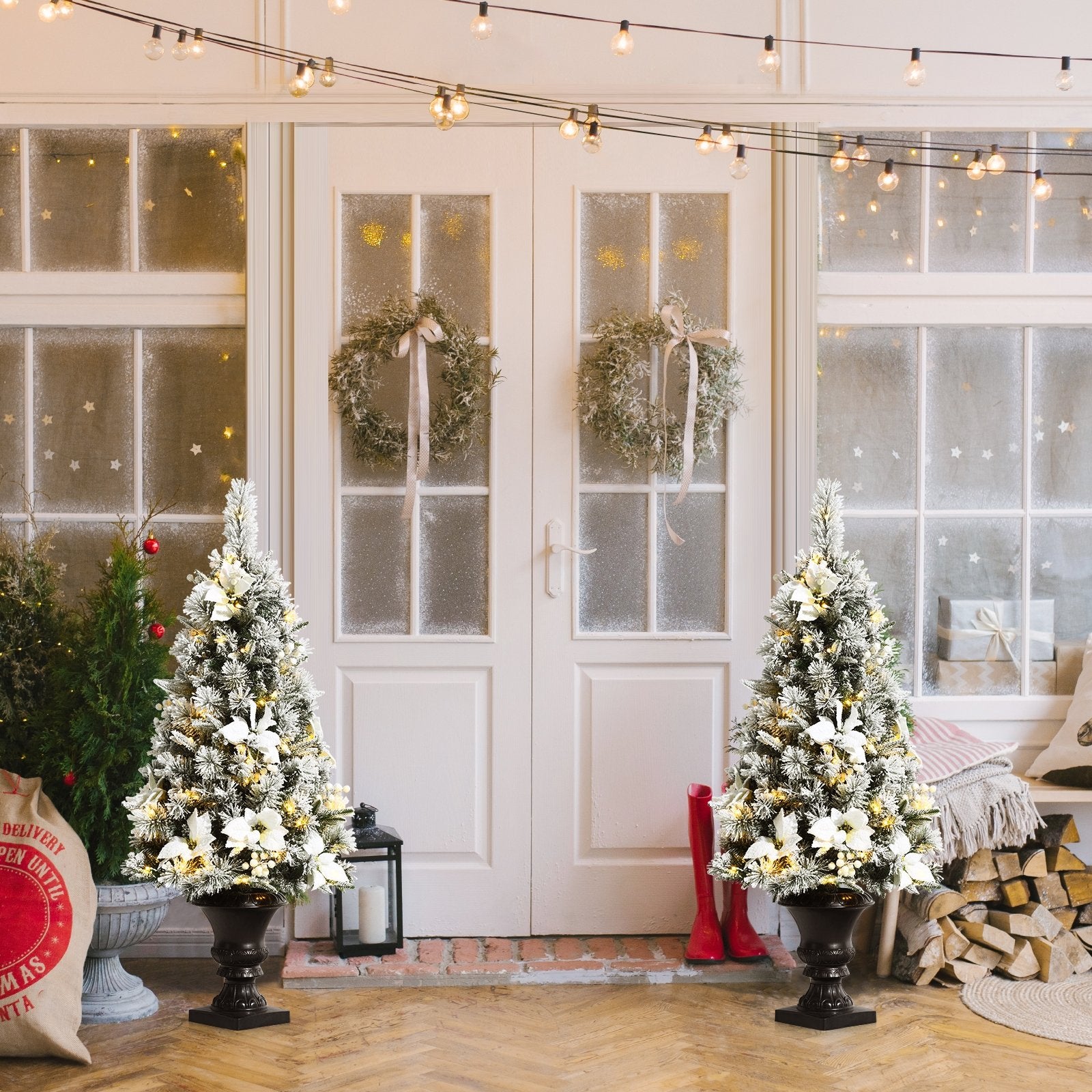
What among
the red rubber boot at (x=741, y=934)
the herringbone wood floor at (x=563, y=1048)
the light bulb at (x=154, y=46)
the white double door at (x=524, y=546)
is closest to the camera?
the herringbone wood floor at (x=563, y=1048)

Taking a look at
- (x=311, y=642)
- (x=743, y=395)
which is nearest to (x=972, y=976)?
(x=743, y=395)

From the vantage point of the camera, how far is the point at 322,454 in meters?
3.49

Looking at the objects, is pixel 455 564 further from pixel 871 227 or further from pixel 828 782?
pixel 871 227

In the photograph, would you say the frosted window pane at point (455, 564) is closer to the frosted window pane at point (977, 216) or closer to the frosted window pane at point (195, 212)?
the frosted window pane at point (195, 212)

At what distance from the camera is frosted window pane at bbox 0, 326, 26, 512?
139 inches

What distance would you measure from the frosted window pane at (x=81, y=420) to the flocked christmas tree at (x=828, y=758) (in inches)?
81.8

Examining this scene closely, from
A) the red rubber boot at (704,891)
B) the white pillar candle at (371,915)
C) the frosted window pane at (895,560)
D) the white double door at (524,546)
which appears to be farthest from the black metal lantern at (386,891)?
the frosted window pane at (895,560)

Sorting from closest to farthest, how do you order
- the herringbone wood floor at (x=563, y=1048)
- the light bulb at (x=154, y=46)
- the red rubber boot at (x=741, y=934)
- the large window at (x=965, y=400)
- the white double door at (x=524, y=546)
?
the herringbone wood floor at (x=563, y=1048) < the light bulb at (x=154, y=46) < the red rubber boot at (x=741, y=934) < the white double door at (x=524, y=546) < the large window at (x=965, y=400)

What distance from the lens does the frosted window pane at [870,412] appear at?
11.9 ft

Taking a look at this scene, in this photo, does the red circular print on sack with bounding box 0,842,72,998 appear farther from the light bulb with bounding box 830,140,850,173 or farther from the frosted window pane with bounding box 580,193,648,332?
the light bulb with bounding box 830,140,850,173

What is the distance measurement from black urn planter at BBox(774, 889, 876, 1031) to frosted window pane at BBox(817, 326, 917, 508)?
134 centimetres

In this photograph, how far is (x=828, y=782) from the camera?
2869 millimetres

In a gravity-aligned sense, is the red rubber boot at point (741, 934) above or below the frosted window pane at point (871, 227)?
below

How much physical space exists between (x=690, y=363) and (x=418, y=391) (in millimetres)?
828
